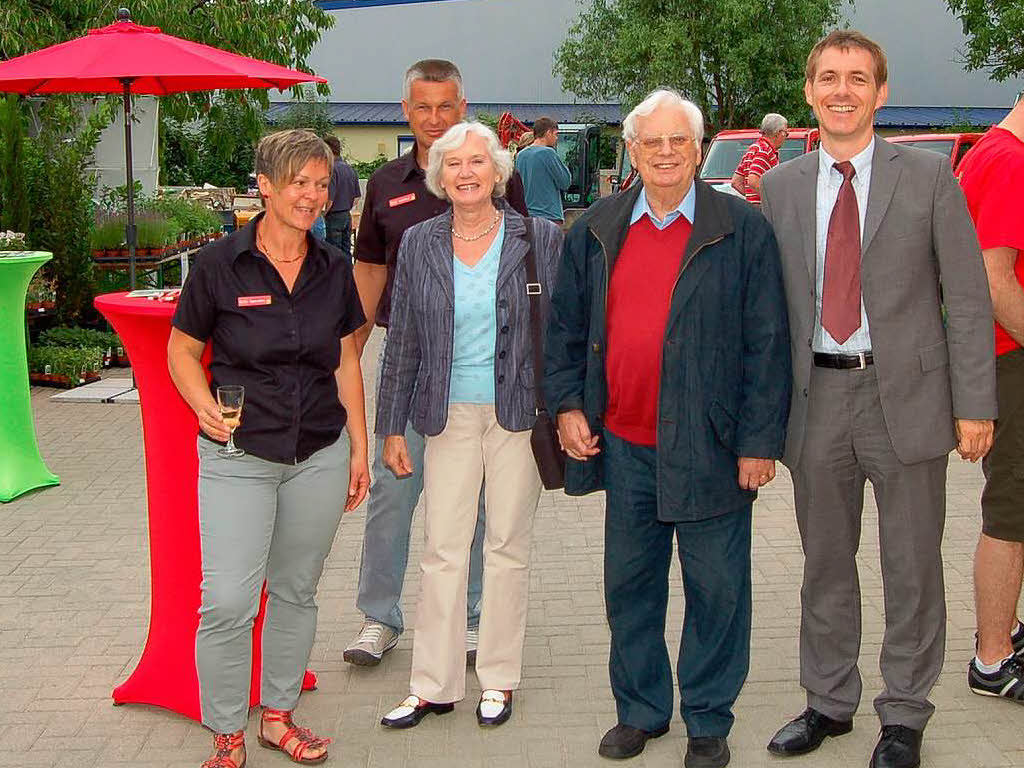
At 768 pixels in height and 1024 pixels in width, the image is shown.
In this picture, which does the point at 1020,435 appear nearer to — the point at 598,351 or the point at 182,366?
the point at 598,351

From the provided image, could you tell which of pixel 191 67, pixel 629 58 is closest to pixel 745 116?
pixel 629 58

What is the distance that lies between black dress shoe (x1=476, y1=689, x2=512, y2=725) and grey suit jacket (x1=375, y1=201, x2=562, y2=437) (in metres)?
0.91

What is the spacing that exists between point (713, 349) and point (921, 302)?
2.00 ft

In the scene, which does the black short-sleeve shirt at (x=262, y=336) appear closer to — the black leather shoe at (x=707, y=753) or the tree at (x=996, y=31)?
the black leather shoe at (x=707, y=753)

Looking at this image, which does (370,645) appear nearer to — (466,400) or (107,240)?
(466,400)

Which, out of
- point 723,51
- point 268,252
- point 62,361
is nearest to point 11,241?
point 62,361

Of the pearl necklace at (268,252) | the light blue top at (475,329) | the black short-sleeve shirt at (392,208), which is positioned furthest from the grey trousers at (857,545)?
the pearl necklace at (268,252)

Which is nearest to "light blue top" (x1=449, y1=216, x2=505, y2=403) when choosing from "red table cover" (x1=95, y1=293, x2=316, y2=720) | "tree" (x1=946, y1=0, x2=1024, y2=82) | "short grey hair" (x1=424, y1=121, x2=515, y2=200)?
"short grey hair" (x1=424, y1=121, x2=515, y2=200)

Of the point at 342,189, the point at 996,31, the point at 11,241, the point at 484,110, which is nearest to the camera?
the point at 11,241

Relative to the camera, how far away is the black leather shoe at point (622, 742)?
3.97 meters

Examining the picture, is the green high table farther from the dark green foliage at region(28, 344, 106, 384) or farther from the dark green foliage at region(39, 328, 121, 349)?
the dark green foliage at region(39, 328, 121, 349)

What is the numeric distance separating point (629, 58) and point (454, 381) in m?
32.5

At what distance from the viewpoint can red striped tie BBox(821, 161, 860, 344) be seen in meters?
3.71

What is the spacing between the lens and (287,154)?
3.71 m
